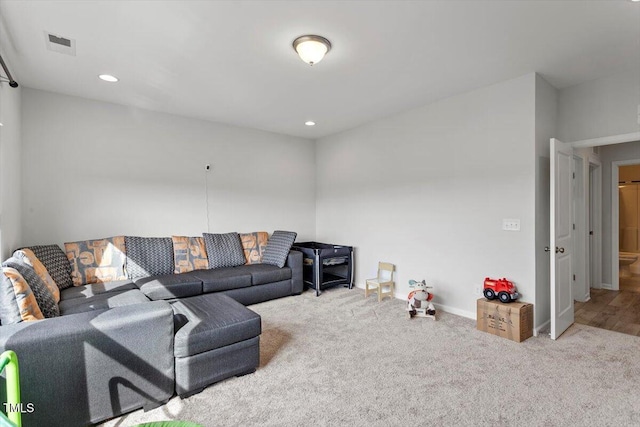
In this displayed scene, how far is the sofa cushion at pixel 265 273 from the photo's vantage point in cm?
416

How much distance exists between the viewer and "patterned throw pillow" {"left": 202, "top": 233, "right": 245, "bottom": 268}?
4.41 meters

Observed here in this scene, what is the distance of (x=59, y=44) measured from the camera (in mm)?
2586

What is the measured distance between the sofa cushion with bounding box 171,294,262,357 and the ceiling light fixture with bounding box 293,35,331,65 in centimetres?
212

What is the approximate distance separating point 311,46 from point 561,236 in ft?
10.1

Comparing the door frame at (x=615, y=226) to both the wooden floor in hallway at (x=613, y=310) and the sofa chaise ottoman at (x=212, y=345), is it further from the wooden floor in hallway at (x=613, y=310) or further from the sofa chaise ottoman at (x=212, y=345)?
the sofa chaise ottoman at (x=212, y=345)

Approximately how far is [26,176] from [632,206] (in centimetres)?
1308

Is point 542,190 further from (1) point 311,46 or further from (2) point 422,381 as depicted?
(1) point 311,46

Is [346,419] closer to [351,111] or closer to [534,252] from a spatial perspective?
[534,252]

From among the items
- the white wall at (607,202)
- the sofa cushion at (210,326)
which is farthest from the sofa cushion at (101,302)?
the white wall at (607,202)

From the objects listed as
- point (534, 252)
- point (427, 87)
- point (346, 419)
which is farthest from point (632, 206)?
point (346, 419)

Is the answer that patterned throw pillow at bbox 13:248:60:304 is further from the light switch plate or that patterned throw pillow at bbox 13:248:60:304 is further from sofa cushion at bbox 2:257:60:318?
the light switch plate

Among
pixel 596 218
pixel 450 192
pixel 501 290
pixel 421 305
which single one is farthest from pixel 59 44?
pixel 596 218

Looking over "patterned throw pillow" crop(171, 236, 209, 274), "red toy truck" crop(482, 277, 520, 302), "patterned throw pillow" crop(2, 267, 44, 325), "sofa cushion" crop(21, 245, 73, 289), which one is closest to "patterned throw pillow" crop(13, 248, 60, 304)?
"sofa cushion" crop(21, 245, 73, 289)

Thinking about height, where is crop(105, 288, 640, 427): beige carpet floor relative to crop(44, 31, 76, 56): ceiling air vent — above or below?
below
